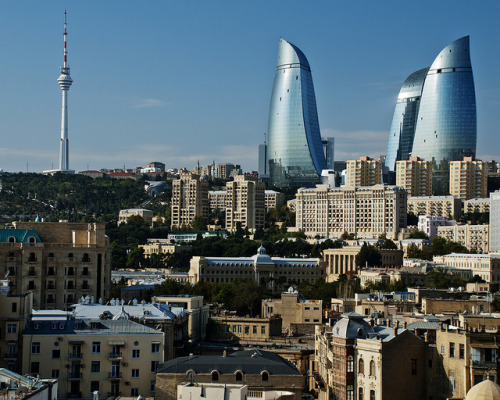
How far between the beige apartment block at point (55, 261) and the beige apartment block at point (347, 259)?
83063 mm

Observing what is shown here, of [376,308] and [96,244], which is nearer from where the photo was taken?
[96,244]

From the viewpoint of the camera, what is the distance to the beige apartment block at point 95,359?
168 ft

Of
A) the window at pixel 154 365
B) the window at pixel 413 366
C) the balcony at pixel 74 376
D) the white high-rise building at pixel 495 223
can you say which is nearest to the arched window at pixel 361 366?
the window at pixel 413 366

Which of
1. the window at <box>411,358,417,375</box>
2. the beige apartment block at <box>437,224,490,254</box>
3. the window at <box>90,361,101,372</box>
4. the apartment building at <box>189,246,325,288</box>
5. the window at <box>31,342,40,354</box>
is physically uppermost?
the beige apartment block at <box>437,224,490,254</box>

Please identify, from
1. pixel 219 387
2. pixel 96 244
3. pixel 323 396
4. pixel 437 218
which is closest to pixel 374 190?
pixel 437 218

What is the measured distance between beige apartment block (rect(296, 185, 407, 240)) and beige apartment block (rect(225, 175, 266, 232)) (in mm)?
8402

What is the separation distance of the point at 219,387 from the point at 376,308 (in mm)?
39671

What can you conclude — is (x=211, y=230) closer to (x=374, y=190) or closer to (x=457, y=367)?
(x=374, y=190)

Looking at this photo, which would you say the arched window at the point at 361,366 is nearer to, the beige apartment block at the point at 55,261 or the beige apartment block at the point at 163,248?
the beige apartment block at the point at 55,261

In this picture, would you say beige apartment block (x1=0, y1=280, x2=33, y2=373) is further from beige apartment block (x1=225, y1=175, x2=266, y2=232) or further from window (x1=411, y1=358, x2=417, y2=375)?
beige apartment block (x1=225, y1=175, x2=266, y2=232)

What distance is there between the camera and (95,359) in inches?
2039

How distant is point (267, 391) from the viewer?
45.6 m

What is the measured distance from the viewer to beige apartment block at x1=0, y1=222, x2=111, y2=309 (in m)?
68.7

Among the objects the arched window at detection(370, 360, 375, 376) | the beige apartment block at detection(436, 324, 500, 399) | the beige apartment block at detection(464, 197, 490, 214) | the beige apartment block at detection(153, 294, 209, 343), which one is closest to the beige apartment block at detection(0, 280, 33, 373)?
the arched window at detection(370, 360, 375, 376)
